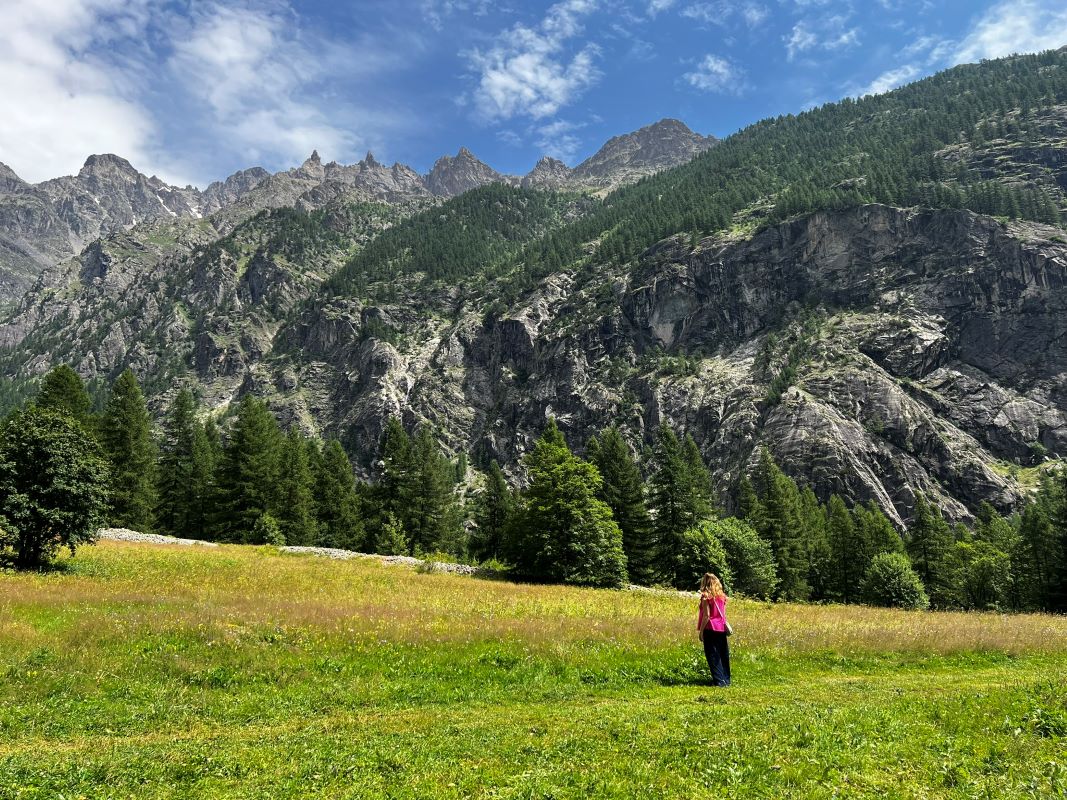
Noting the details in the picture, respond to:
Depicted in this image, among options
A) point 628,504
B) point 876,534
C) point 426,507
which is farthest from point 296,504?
point 876,534

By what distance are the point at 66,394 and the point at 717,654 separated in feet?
194

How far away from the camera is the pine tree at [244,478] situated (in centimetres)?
5431

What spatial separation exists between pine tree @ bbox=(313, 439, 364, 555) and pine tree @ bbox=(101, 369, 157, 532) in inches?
665

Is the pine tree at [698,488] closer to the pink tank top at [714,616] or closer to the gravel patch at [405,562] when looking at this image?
the gravel patch at [405,562]

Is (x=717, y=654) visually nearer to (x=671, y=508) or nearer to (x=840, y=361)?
(x=671, y=508)

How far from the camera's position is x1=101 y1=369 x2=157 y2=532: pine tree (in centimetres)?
5250

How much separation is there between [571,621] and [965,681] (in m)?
11.3

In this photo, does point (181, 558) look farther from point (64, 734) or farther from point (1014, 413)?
point (1014, 413)

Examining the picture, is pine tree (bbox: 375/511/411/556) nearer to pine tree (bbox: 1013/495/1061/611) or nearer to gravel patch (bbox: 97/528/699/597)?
gravel patch (bbox: 97/528/699/597)

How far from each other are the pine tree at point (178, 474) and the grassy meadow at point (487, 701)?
41635 millimetres

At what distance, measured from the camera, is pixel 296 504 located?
195 feet

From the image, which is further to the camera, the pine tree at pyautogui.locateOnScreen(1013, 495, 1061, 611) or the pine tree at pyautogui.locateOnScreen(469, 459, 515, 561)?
the pine tree at pyautogui.locateOnScreen(469, 459, 515, 561)

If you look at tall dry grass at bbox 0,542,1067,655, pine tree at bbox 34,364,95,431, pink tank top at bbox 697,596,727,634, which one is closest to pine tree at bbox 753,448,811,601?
tall dry grass at bbox 0,542,1067,655

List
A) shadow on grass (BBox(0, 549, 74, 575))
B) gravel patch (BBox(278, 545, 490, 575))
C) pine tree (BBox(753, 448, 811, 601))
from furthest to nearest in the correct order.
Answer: pine tree (BBox(753, 448, 811, 601))
gravel patch (BBox(278, 545, 490, 575))
shadow on grass (BBox(0, 549, 74, 575))
